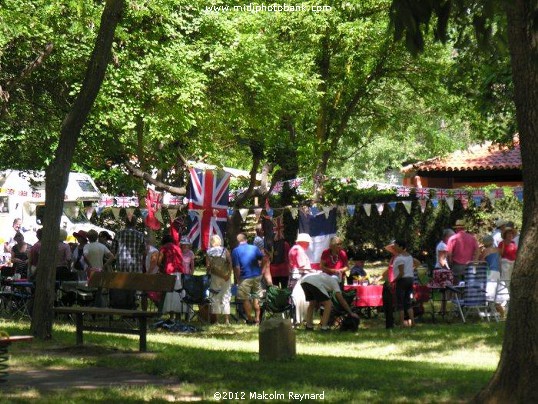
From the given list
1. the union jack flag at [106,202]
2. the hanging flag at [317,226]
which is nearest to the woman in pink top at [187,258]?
the hanging flag at [317,226]

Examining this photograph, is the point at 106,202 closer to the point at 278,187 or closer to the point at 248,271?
the point at 278,187

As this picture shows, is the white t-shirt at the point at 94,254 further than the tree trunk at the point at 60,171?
Yes

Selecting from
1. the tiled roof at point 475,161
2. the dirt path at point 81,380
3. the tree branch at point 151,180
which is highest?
the tiled roof at point 475,161

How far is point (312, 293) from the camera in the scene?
1931 cm

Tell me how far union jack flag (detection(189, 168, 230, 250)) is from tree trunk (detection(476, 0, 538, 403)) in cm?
1417

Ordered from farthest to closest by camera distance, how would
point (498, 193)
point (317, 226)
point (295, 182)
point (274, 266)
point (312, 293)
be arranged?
point (295, 182), point (498, 193), point (317, 226), point (274, 266), point (312, 293)

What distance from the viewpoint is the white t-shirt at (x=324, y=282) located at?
62.8 ft

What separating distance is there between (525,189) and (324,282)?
9.98m

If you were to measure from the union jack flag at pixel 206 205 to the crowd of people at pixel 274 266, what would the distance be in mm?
618

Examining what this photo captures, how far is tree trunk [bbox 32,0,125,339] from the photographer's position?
1497cm

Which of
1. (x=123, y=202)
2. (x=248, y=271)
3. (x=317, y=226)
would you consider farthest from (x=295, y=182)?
(x=248, y=271)

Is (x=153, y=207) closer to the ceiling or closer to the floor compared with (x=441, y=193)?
closer to the floor

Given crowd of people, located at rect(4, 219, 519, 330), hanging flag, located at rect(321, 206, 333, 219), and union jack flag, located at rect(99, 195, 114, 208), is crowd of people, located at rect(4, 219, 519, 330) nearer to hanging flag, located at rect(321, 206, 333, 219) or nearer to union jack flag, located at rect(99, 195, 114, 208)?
hanging flag, located at rect(321, 206, 333, 219)

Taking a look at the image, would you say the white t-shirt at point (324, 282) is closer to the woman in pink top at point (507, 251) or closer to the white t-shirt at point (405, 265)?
the white t-shirt at point (405, 265)
